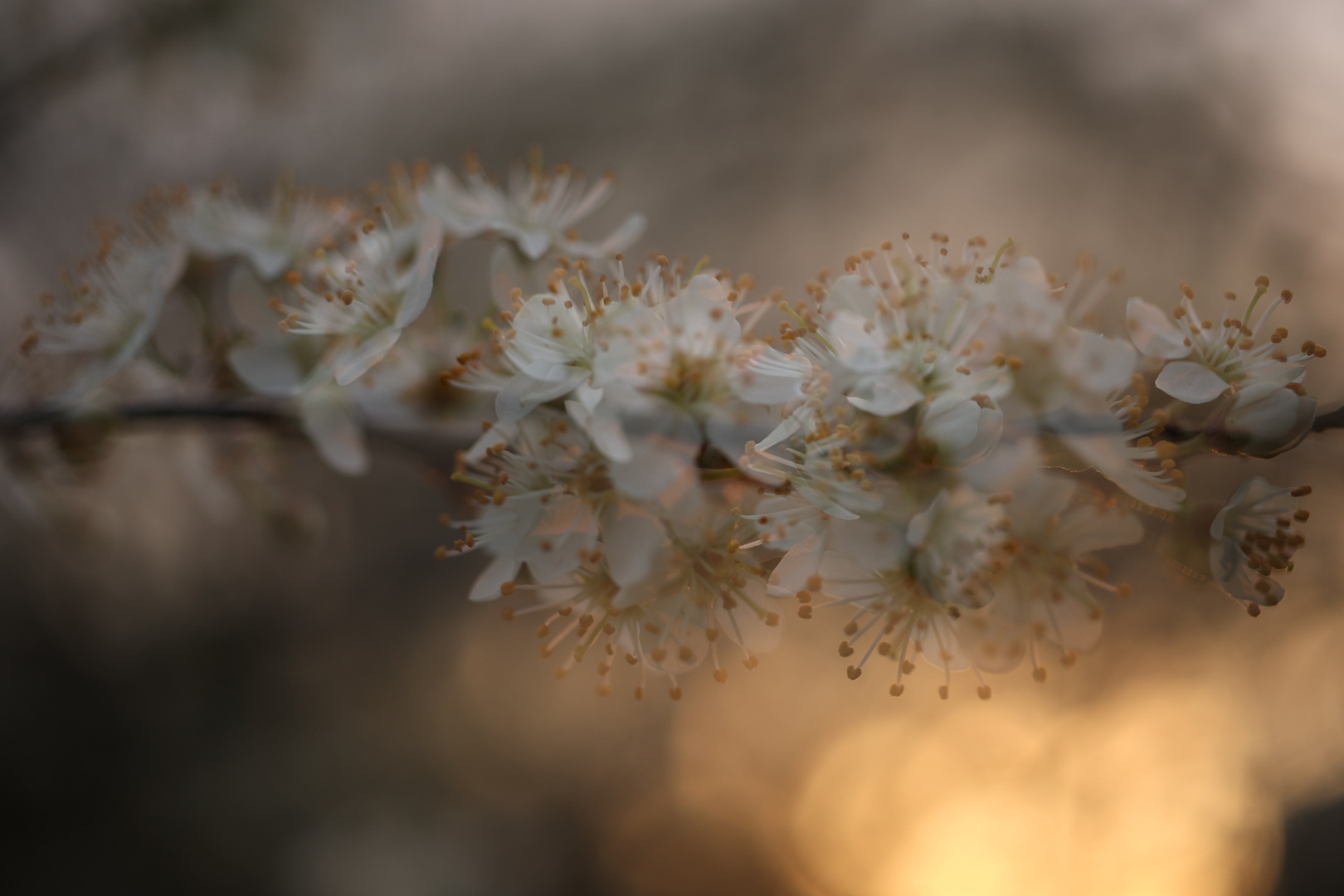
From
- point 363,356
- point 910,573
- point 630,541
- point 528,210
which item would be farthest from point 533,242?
point 910,573

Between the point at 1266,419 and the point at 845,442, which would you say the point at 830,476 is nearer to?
the point at 845,442

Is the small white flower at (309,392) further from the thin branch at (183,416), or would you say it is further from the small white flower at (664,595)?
the small white flower at (664,595)

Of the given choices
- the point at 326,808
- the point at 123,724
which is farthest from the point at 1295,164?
the point at 123,724

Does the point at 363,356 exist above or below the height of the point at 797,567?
above

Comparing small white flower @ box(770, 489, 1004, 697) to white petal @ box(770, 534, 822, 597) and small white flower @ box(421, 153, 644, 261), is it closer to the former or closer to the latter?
white petal @ box(770, 534, 822, 597)

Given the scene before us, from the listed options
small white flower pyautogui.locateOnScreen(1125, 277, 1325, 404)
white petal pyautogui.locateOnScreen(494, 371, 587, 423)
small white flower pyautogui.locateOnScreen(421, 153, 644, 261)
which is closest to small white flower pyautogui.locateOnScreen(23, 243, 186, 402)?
small white flower pyautogui.locateOnScreen(421, 153, 644, 261)
